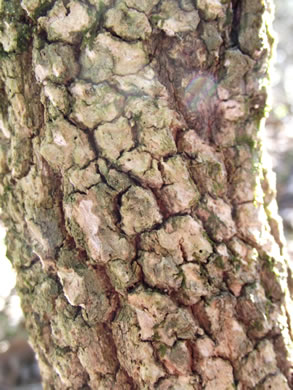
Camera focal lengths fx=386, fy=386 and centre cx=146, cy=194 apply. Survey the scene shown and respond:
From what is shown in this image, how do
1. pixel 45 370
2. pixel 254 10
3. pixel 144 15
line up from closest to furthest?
1. pixel 144 15
2. pixel 254 10
3. pixel 45 370

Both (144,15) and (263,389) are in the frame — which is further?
(263,389)

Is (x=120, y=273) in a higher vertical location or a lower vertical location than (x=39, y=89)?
lower

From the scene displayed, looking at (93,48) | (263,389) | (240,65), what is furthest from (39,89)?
(263,389)

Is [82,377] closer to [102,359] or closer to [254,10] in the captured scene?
[102,359]

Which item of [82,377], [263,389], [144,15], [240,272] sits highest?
[144,15]

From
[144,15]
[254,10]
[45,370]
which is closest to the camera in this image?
[144,15]

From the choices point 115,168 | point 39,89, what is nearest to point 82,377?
point 115,168
